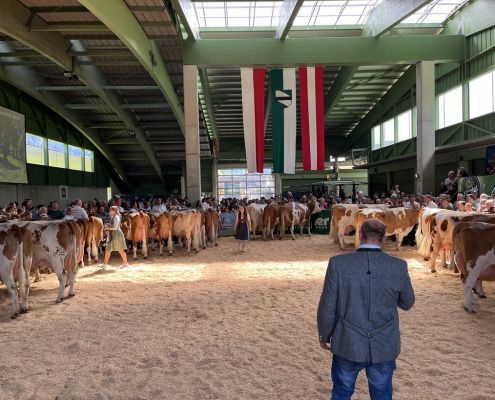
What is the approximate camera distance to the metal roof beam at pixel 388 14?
1302cm

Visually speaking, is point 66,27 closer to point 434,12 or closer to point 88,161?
point 88,161

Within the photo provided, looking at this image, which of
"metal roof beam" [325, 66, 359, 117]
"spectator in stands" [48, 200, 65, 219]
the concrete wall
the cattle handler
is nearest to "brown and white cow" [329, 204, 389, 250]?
the cattle handler

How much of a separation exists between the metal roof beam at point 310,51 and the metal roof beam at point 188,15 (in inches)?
24.5

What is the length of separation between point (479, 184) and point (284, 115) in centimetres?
785

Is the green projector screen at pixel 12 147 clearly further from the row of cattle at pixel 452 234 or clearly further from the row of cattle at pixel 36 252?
the row of cattle at pixel 452 234

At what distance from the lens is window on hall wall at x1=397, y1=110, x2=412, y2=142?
861 inches

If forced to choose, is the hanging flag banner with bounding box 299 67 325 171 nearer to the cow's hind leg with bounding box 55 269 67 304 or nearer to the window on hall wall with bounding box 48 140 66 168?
the cow's hind leg with bounding box 55 269 67 304

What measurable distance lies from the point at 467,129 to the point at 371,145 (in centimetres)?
1081

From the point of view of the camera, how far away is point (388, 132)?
81.2 feet

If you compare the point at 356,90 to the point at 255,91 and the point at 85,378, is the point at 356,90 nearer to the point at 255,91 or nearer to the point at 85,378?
the point at 255,91

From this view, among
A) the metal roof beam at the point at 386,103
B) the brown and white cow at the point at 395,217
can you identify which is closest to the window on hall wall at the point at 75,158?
the brown and white cow at the point at 395,217

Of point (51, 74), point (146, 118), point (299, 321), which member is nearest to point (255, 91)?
point (146, 118)

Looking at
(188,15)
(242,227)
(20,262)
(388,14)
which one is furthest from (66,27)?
(388,14)

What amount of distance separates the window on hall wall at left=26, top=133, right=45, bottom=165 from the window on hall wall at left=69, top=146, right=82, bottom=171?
2.94m
